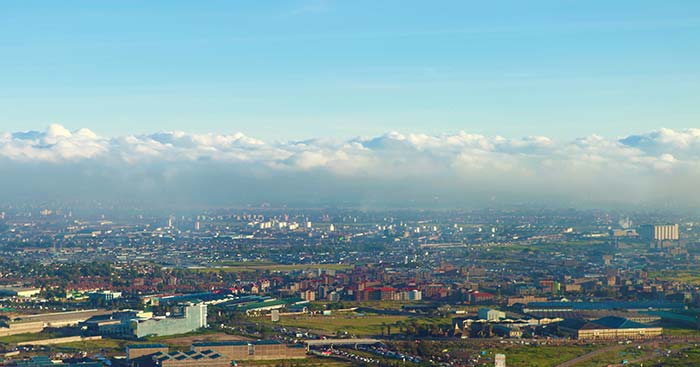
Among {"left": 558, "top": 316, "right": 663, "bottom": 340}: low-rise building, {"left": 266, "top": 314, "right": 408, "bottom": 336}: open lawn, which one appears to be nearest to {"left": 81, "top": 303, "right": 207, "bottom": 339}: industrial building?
{"left": 266, "top": 314, "right": 408, "bottom": 336}: open lawn

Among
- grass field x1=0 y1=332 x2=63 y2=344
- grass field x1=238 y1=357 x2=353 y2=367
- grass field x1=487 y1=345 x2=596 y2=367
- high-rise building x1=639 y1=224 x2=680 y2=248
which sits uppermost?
high-rise building x1=639 y1=224 x2=680 y2=248

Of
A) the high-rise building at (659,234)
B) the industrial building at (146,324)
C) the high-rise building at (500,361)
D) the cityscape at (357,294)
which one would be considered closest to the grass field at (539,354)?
the cityscape at (357,294)

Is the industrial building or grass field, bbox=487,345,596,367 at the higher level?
the industrial building

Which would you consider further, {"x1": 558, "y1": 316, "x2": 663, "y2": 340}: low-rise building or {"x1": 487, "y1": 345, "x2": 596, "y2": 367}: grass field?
{"x1": 558, "y1": 316, "x2": 663, "y2": 340}: low-rise building

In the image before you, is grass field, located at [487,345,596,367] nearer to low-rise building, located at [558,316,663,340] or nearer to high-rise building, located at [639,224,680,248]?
low-rise building, located at [558,316,663,340]

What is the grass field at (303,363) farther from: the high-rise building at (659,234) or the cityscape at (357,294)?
the high-rise building at (659,234)

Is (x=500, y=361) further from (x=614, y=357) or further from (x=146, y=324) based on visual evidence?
(x=146, y=324)

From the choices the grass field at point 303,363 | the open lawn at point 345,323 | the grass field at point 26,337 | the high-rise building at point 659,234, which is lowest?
the grass field at point 303,363

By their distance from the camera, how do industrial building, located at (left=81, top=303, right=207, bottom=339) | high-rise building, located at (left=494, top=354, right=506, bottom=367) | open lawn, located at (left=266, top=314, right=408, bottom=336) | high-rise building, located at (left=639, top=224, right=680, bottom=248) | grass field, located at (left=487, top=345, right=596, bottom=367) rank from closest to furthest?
high-rise building, located at (left=494, top=354, right=506, bottom=367) → grass field, located at (left=487, top=345, right=596, bottom=367) → industrial building, located at (left=81, top=303, right=207, bottom=339) → open lawn, located at (left=266, top=314, right=408, bottom=336) → high-rise building, located at (left=639, top=224, right=680, bottom=248)

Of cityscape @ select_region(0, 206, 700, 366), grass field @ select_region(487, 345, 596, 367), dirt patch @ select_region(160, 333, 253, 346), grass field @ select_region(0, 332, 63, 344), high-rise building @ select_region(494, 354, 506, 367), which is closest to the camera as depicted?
high-rise building @ select_region(494, 354, 506, 367)

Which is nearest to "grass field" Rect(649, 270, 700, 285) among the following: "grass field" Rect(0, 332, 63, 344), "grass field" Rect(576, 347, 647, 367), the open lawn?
the open lawn

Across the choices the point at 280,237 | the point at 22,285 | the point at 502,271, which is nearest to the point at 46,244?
the point at 280,237
